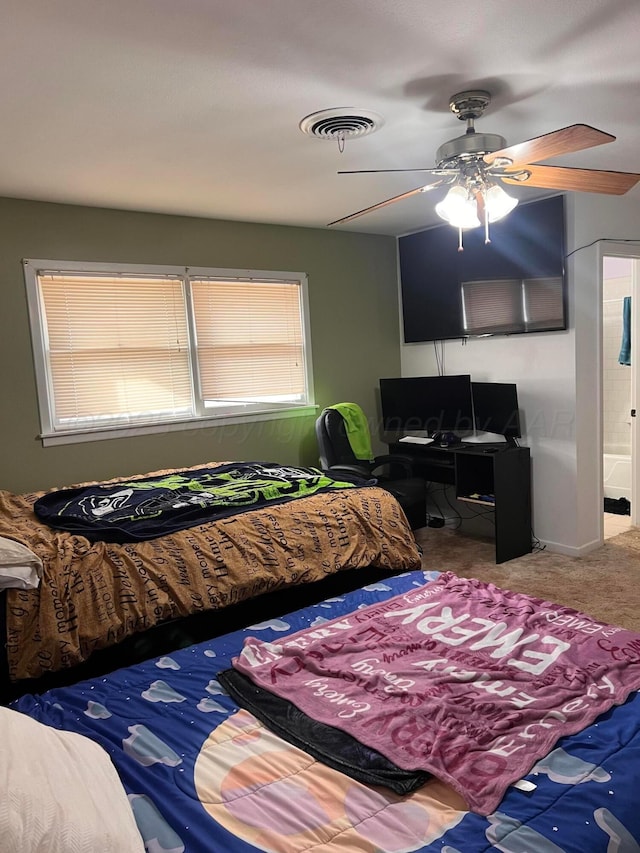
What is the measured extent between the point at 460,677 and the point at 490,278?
3.71 m

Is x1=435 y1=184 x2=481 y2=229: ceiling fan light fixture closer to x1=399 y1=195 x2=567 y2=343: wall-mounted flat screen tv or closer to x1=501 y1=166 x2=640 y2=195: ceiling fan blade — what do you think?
x1=501 y1=166 x2=640 y2=195: ceiling fan blade

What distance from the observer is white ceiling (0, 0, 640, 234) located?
1.93 m

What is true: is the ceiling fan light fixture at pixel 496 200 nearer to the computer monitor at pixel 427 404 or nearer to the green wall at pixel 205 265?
the computer monitor at pixel 427 404

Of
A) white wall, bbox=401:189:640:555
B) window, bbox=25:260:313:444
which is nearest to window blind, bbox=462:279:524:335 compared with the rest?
white wall, bbox=401:189:640:555

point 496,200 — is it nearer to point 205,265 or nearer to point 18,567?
point 18,567

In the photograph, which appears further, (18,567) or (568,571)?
(568,571)

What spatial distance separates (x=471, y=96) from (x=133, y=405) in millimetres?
2950

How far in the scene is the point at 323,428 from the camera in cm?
490

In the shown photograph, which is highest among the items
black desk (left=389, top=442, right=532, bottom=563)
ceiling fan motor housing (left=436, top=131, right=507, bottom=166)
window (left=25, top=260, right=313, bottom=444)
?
ceiling fan motor housing (left=436, top=131, right=507, bottom=166)

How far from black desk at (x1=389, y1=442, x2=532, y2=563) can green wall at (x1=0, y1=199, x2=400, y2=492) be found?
102 cm

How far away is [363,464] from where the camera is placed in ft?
16.4

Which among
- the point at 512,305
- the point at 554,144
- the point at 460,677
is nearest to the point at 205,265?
the point at 512,305

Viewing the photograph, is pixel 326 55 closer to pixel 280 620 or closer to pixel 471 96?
pixel 471 96

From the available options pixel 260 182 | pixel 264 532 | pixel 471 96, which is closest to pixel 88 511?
pixel 264 532
